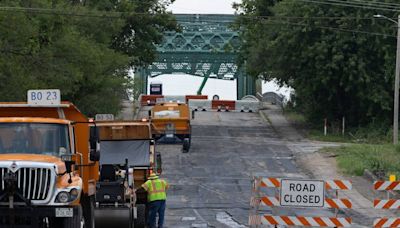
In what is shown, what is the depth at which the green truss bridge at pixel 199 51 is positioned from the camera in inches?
4232

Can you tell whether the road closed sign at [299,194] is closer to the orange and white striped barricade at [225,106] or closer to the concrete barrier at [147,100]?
the orange and white striped barricade at [225,106]

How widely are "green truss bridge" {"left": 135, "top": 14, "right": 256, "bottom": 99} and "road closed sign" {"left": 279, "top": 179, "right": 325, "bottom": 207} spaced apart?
8489 centimetres

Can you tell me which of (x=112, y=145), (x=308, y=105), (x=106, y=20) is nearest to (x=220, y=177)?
(x=112, y=145)

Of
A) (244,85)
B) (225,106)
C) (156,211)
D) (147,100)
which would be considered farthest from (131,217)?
(244,85)

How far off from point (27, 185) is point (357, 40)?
44.1 meters

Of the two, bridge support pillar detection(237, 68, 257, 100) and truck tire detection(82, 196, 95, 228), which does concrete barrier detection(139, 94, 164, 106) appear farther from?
truck tire detection(82, 196, 95, 228)

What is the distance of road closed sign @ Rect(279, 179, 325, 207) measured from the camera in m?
19.7

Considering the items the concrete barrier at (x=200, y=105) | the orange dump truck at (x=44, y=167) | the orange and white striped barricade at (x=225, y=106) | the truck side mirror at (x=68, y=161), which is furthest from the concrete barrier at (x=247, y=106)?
the truck side mirror at (x=68, y=161)

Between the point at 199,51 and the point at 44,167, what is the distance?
312 feet

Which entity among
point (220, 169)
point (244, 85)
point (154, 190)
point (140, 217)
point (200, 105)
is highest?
point (154, 190)

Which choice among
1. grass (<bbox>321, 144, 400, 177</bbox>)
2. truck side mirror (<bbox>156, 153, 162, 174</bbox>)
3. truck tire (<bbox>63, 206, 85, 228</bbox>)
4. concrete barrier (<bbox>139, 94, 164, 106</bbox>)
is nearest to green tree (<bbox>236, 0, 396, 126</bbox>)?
grass (<bbox>321, 144, 400, 177</bbox>)

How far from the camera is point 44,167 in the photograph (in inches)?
597

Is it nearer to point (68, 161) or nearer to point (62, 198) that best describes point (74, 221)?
point (62, 198)

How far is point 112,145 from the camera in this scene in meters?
25.8
